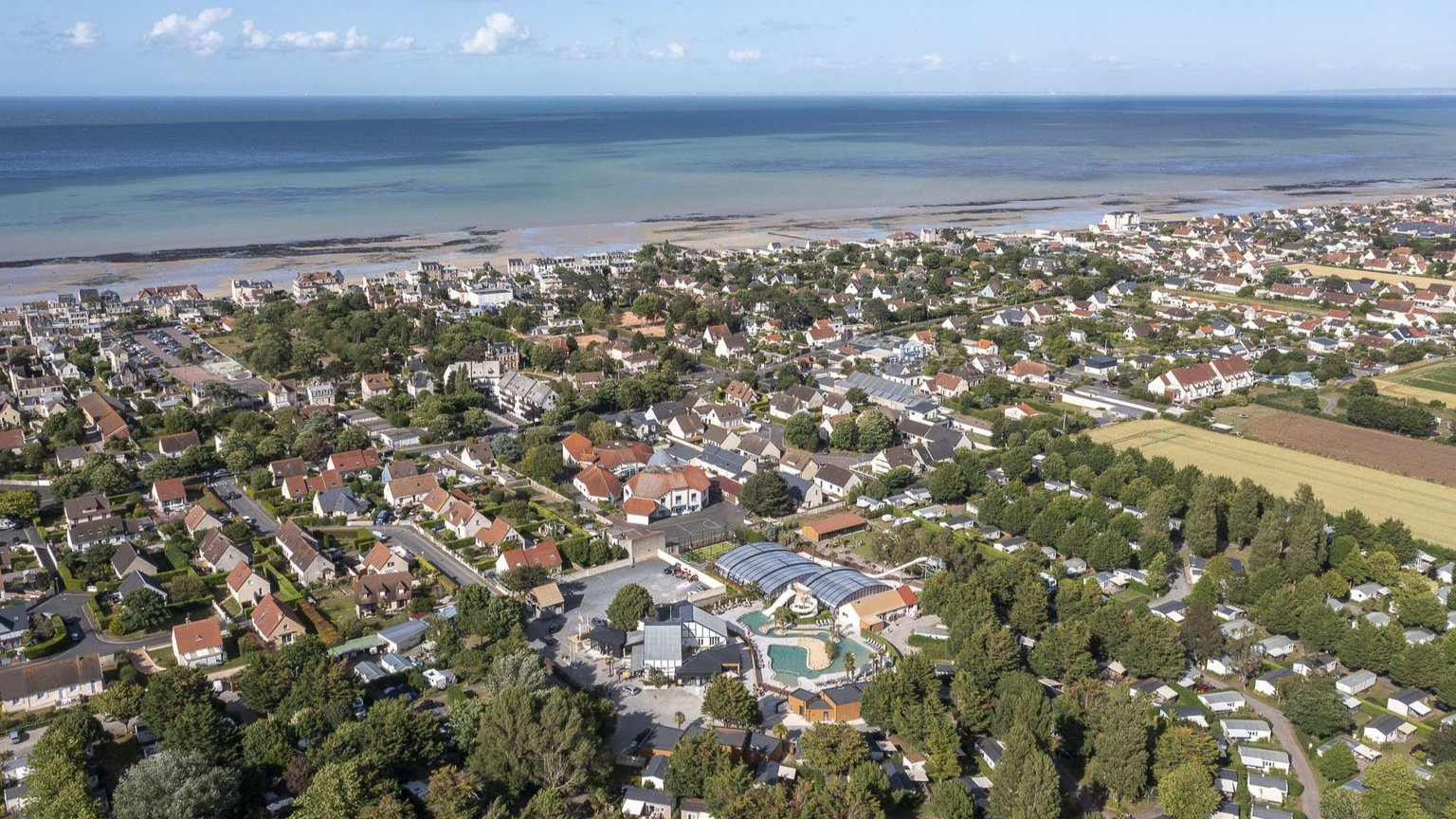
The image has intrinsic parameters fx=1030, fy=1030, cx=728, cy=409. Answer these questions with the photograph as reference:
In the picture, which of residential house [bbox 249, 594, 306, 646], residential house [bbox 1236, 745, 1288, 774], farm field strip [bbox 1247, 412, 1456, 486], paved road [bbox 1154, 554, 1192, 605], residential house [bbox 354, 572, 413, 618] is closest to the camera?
residential house [bbox 1236, 745, 1288, 774]

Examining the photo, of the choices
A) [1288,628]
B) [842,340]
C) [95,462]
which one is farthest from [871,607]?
[842,340]

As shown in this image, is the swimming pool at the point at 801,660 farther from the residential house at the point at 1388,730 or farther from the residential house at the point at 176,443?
the residential house at the point at 176,443

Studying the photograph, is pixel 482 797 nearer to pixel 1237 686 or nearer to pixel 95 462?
pixel 1237 686

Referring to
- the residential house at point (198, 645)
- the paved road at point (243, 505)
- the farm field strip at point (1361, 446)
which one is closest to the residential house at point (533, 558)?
the residential house at point (198, 645)

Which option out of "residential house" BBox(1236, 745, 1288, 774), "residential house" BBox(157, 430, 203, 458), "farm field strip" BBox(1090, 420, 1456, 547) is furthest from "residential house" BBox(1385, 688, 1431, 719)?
"residential house" BBox(157, 430, 203, 458)

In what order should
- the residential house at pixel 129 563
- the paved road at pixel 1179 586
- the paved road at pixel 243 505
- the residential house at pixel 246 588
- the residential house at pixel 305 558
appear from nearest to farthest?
the residential house at pixel 246 588 < the paved road at pixel 1179 586 < the residential house at pixel 129 563 < the residential house at pixel 305 558 < the paved road at pixel 243 505

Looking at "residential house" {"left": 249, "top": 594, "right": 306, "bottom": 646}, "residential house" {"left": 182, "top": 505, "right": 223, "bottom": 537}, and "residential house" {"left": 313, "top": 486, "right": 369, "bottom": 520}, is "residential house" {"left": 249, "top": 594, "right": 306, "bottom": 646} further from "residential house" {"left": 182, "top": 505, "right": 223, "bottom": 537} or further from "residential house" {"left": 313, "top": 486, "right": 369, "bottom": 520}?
"residential house" {"left": 313, "top": 486, "right": 369, "bottom": 520}

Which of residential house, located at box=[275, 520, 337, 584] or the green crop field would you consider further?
the green crop field

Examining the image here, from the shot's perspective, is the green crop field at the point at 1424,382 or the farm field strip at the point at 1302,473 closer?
the farm field strip at the point at 1302,473
